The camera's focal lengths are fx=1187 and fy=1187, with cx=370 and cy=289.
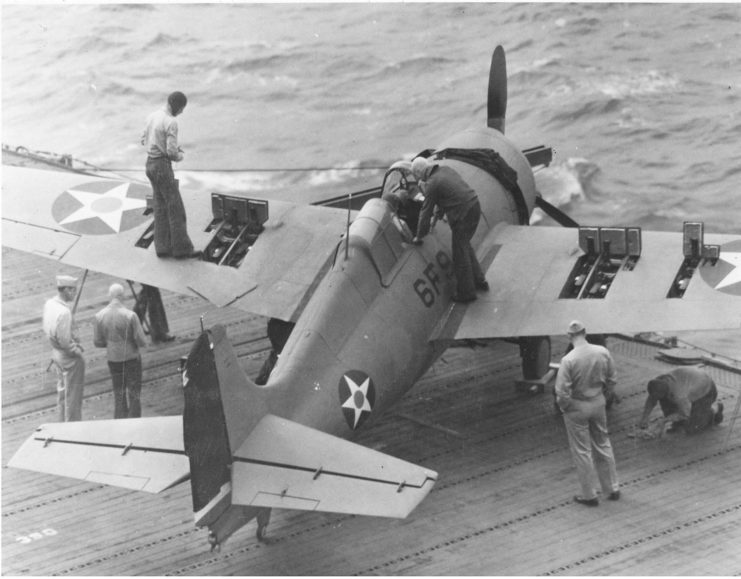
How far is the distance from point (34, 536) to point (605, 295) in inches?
193

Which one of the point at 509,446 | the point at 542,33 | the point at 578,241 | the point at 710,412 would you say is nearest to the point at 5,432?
the point at 509,446

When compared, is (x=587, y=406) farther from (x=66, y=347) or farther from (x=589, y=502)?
(x=66, y=347)

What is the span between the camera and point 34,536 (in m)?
8.52

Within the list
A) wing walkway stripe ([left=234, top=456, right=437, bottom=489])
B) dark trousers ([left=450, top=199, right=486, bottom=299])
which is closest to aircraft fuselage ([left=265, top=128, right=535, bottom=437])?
dark trousers ([left=450, top=199, right=486, bottom=299])

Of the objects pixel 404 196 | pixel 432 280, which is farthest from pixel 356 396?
pixel 404 196

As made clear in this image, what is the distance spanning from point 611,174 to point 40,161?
13155 millimetres

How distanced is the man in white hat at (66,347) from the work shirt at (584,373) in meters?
3.94

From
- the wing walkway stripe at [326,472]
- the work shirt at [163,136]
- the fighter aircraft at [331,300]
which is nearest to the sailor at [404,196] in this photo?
the fighter aircraft at [331,300]

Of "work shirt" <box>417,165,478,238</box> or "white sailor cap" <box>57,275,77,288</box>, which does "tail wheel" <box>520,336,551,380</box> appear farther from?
"white sailor cap" <box>57,275,77,288</box>

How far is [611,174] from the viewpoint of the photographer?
1054 inches

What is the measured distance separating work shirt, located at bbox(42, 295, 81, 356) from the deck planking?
3.45 ft

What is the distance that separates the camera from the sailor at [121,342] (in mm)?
9672

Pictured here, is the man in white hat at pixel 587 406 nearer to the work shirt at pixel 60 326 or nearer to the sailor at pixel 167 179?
the sailor at pixel 167 179

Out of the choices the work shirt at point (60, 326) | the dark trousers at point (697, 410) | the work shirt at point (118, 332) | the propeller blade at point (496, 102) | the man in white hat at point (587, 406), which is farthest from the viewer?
the propeller blade at point (496, 102)
